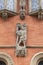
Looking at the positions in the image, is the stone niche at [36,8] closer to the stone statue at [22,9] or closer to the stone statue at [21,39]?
the stone statue at [22,9]

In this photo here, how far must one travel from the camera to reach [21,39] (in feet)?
Answer: 51.5

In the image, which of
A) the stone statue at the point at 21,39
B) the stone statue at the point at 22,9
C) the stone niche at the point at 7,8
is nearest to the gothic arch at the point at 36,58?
the stone statue at the point at 21,39

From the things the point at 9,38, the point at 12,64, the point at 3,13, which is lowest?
the point at 12,64

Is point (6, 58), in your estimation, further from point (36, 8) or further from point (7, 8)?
point (36, 8)

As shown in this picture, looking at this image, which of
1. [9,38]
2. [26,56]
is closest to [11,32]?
[9,38]

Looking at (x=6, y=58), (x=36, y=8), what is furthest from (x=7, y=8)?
(x=6, y=58)

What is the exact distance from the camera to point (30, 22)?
53.3 feet

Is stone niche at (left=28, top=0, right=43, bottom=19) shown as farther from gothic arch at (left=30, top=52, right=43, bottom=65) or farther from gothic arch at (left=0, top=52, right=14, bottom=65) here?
gothic arch at (left=0, top=52, right=14, bottom=65)

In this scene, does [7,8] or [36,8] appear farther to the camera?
[36,8]

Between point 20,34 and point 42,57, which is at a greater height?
point 20,34

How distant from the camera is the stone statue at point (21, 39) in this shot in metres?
15.5

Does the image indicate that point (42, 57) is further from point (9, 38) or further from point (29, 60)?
point (9, 38)

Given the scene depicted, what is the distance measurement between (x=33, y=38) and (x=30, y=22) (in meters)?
0.78

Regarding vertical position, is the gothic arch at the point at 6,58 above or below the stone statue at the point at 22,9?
below
